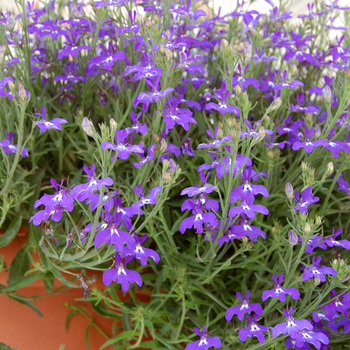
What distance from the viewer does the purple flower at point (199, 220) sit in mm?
725

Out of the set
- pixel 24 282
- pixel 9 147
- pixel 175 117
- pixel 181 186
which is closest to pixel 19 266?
pixel 24 282

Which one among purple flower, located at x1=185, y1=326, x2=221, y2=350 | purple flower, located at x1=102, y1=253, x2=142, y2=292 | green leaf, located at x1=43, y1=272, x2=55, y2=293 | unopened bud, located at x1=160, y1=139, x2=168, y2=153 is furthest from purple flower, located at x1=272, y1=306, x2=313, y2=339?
green leaf, located at x1=43, y1=272, x2=55, y2=293

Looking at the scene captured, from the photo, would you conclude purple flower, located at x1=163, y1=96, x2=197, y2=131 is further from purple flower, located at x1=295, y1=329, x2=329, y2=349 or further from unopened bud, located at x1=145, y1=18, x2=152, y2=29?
purple flower, located at x1=295, y1=329, x2=329, y2=349

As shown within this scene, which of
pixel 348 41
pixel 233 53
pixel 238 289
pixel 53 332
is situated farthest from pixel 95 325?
pixel 348 41

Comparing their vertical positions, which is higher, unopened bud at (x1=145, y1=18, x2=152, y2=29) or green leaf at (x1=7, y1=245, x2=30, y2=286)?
unopened bud at (x1=145, y1=18, x2=152, y2=29)

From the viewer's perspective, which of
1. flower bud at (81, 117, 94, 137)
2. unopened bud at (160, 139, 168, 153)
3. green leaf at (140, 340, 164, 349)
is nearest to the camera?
flower bud at (81, 117, 94, 137)

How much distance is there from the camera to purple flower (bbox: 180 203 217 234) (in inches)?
28.5

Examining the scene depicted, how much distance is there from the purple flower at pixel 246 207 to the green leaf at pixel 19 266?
0.51 meters

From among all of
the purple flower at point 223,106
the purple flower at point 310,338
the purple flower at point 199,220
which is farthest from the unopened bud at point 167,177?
the purple flower at point 310,338

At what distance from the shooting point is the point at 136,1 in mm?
1006

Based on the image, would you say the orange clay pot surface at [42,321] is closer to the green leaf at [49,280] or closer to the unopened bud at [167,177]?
the green leaf at [49,280]

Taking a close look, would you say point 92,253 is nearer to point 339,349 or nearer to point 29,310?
point 29,310

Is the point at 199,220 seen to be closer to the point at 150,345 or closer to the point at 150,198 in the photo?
the point at 150,198

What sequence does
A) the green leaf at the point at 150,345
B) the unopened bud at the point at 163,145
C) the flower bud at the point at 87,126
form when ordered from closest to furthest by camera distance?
the flower bud at the point at 87,126 → the unopened bud at the point at 163,145 → the green leaf at the point at 150,345
